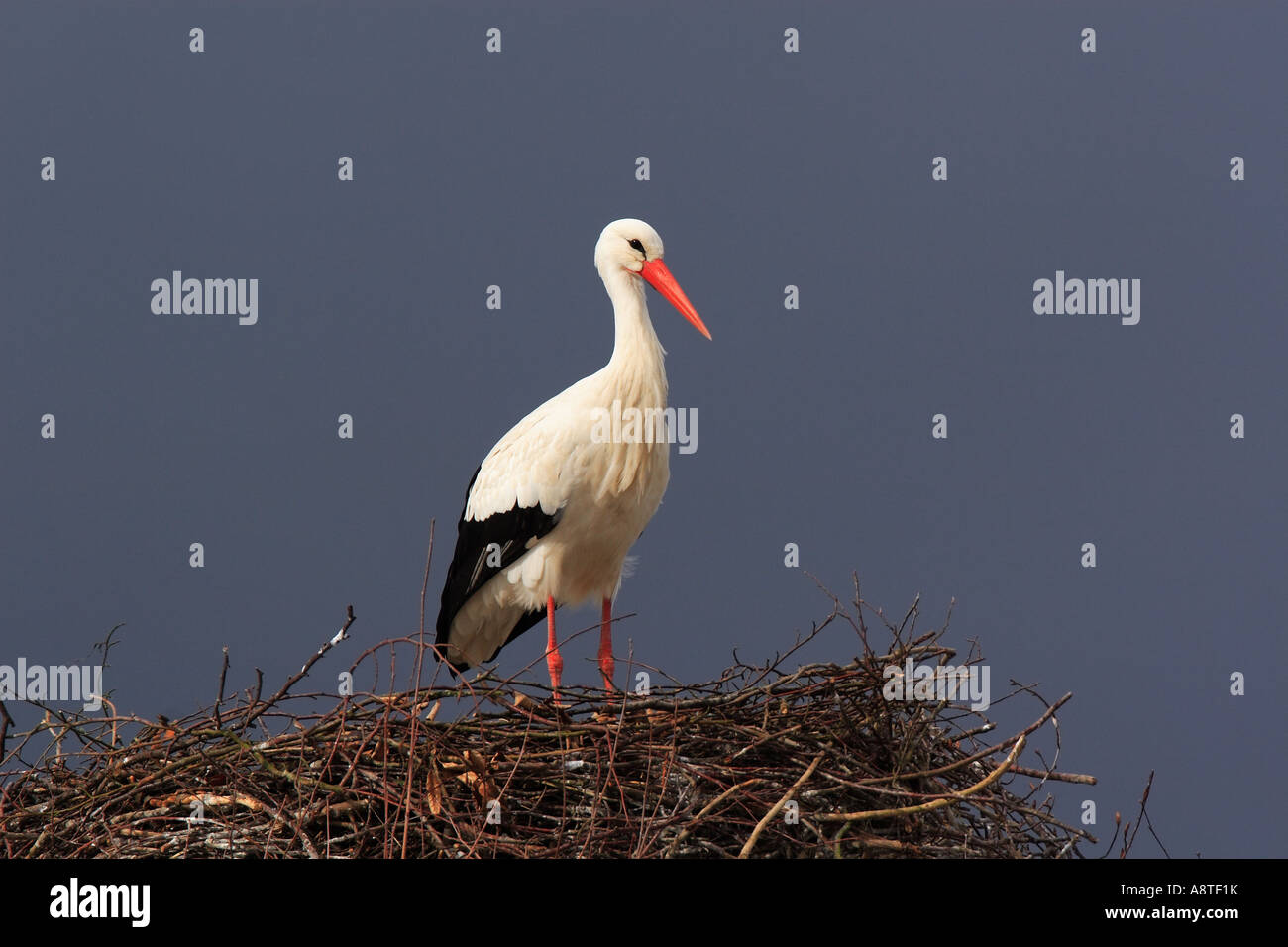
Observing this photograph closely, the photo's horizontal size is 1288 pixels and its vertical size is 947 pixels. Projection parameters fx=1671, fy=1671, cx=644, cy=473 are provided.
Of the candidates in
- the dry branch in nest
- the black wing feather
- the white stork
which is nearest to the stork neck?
the white stork

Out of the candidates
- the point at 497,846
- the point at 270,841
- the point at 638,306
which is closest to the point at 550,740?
the point at 497,846

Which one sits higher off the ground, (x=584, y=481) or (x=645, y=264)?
(x=645, y=264)

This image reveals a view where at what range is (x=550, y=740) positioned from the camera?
4.34m

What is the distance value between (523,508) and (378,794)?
6.43 feet

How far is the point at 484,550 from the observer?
6105 mm

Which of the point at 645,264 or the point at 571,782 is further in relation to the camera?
the point at 645,264

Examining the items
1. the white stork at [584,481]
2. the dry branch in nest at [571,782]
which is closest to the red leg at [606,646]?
the white stork at [584,481]

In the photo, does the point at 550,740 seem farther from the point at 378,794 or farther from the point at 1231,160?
the point at 1231,160

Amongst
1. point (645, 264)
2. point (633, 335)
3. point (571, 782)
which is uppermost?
point (645, 264)

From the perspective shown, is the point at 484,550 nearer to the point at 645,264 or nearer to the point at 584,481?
the point at 584,481

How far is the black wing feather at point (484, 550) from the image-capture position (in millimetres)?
5957

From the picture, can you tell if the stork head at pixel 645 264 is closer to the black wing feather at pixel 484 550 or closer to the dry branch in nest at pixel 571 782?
the black wing feather at pixel 484 550

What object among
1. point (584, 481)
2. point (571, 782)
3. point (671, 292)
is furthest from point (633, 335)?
point (571, 782)

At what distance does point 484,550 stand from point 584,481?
51cm
